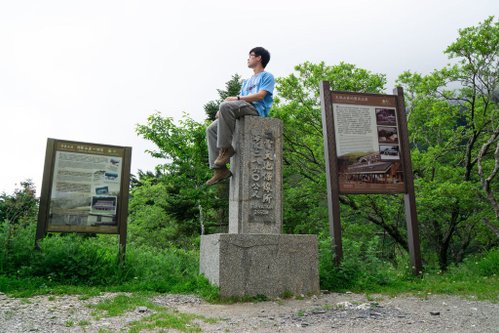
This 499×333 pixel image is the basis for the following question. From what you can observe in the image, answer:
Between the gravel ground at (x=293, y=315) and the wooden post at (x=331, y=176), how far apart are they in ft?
4.61

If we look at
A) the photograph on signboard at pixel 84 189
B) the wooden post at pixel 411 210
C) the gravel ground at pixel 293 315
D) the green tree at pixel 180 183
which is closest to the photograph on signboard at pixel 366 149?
the wooden post at pixel 411 210

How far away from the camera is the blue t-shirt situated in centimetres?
602

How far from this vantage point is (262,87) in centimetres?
600

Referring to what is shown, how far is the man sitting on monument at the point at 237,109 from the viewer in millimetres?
5836

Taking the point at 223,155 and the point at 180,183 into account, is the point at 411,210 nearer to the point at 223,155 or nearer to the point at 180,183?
the point at 223,155

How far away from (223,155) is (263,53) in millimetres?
1716

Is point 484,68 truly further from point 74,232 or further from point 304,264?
point 74,232

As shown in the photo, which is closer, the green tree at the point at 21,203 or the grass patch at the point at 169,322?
the grass patch at the point at 169,322

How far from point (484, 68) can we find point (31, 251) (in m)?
10.9

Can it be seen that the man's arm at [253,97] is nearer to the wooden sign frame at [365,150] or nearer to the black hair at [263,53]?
the black hair at [263,53]

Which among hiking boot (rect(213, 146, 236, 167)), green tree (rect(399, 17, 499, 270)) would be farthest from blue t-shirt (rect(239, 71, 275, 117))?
green tree (rect(399, 17, 499, 270))

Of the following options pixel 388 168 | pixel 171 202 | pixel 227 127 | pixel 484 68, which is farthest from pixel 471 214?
pixel 171 202

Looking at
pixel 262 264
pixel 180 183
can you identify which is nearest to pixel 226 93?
pixel 180 183

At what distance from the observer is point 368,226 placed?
1217 centimetres
